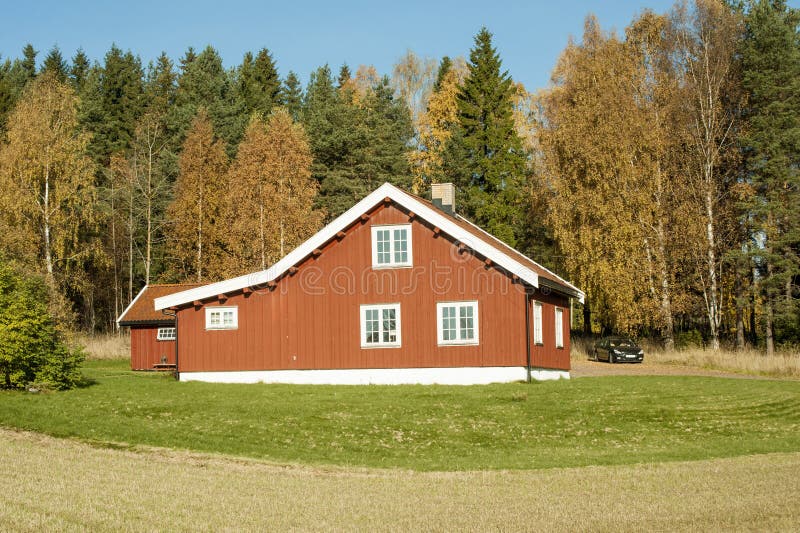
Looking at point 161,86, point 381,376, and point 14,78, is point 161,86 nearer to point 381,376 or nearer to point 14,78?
point 14,78

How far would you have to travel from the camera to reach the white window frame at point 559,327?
3584 centimetres

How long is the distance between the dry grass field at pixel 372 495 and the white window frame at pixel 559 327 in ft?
56.3

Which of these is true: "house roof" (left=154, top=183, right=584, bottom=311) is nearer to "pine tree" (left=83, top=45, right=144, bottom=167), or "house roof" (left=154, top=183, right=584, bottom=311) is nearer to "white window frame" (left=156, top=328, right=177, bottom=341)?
"white window frame" (left=156, top=328, right=177, bottom=341)

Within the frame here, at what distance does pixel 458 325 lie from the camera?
31891 millimetres

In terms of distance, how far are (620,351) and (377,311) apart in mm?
19061

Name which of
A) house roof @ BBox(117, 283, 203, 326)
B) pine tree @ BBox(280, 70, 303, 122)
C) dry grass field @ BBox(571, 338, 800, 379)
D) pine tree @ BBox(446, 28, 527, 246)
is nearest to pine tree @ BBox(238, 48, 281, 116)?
pine tree @ BBox(280, 70, 303, 122)

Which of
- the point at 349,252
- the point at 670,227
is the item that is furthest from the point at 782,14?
the point at 349,252

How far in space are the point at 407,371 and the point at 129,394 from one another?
9.53m

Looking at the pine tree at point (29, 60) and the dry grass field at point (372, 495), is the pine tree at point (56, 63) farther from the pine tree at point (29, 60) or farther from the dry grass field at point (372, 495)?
the dry grass field at point (372, 495)

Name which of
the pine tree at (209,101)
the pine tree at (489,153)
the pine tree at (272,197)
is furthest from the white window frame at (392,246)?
the pine tree at (209,101)

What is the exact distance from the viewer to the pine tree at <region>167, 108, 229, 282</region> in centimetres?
5509

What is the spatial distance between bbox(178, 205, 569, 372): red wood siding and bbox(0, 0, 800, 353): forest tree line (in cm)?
1332

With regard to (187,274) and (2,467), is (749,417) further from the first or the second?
(187,274)

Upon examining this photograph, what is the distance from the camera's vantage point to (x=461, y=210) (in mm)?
60281
